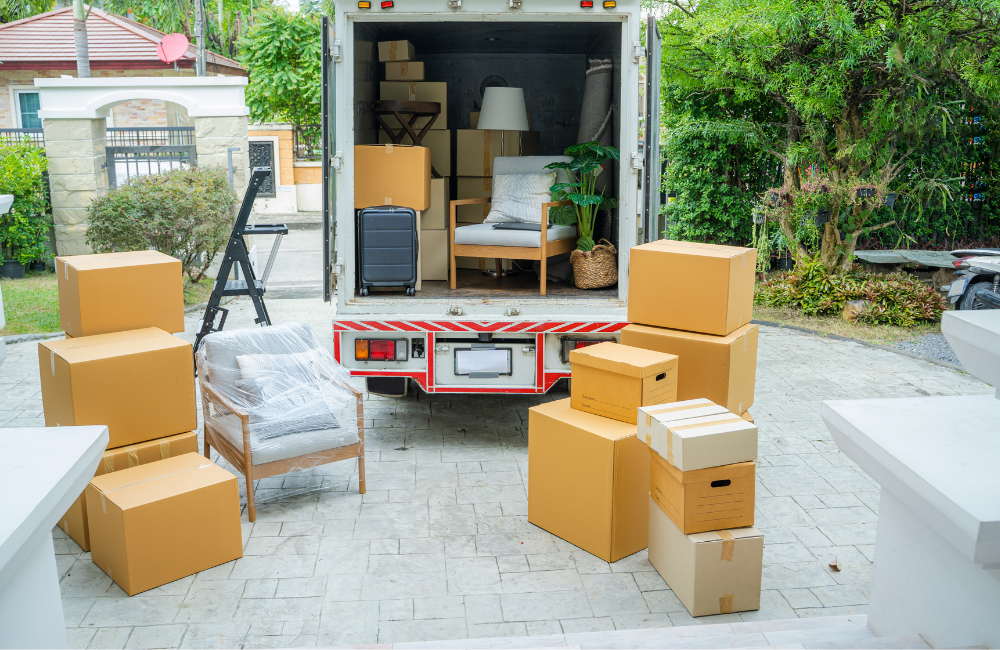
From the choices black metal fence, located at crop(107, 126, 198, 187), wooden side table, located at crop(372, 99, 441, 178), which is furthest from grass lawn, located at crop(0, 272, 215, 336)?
wooden side table, located at crop(372, 99, 441, 178)

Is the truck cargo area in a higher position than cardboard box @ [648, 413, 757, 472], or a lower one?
higher

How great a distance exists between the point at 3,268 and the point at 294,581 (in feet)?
27.6

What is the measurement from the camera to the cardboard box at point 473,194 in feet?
20.4

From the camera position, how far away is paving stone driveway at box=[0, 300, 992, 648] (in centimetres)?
288

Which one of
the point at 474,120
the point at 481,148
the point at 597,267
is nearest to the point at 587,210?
the point at 597,267

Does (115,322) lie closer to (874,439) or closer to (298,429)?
(298,429)

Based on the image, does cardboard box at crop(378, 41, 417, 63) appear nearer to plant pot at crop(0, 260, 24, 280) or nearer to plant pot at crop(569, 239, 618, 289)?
plant pot at crop(569, 239, 618, 289)

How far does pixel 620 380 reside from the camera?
11.1ft

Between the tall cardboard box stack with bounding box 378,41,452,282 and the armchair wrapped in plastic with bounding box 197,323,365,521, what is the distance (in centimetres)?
134

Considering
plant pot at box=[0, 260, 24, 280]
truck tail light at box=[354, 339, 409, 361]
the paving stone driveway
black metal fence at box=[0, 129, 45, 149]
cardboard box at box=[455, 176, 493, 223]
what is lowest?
the paving stone driveway

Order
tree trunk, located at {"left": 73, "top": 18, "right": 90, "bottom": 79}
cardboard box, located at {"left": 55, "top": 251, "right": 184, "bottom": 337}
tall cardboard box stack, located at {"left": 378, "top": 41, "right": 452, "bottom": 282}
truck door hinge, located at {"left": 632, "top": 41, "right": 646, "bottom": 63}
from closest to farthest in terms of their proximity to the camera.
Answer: cardboard box, located at {"left": 55, "top": 251, "right": 184, "bottom": 337} → truck door hinge, located at {"left": 632, "top": 41, "right": 646, "bottom": 63} → tall cardboard box stack, located at {"left": 378, "top": 41, "right": 452, "bottom": 282} → tree trunk, located at {"left": 73, "top": 18, "right": 90, "bottom": 79}

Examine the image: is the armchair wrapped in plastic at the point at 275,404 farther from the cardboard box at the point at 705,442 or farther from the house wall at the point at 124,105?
the house wall at the point at 124,105

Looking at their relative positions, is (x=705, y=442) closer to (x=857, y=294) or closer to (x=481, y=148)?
(x=481, y=148)

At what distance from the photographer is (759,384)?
5.82m
